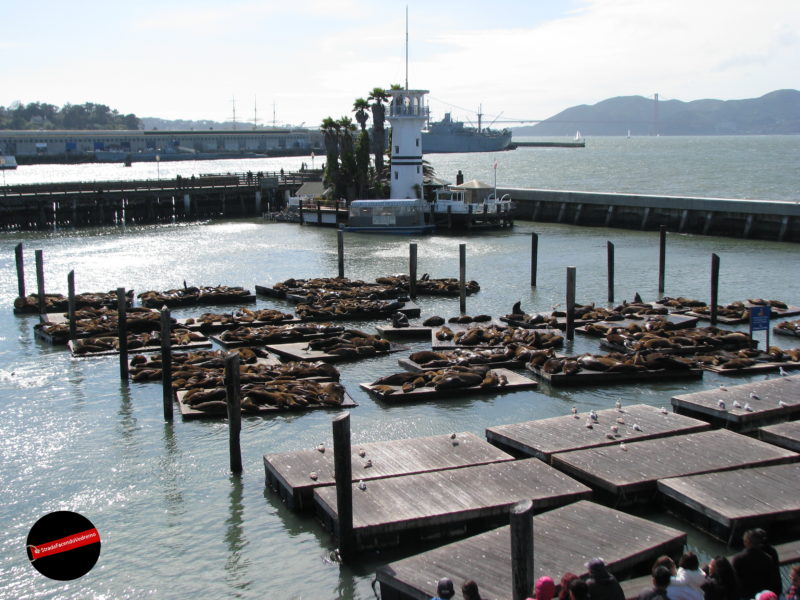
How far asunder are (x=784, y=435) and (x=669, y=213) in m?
36.2

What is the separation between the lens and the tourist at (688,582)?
316 inches

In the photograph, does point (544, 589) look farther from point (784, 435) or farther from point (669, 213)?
point (669, 213)

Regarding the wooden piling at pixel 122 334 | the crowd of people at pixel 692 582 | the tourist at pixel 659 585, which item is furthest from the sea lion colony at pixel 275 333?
the tourist at pixel 659 585

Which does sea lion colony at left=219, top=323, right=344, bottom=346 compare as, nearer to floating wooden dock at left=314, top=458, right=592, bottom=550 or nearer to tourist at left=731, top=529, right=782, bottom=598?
floating wooden dock at left=314, top=458, right=592, bottom=550

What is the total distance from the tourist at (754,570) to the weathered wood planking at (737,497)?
2.24 m

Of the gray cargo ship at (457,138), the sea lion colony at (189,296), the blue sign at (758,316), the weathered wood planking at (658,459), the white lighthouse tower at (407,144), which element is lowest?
the weathered wood planking at (658,459)

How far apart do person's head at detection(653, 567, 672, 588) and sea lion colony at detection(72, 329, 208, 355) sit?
1607 cm

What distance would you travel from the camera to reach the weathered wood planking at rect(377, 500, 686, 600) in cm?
931

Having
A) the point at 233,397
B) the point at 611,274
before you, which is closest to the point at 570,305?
the point at 611,274

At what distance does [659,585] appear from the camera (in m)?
7.77

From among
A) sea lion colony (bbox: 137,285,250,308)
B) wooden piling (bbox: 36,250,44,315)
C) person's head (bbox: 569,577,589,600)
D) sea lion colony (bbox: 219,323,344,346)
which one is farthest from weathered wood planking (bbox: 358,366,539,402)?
wooden piling (bbox: 36,250,44,315)

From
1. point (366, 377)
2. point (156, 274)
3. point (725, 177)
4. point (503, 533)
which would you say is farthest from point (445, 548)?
point (725, 177)

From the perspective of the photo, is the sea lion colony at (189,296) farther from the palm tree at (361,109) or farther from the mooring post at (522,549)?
the palm tree at (361,109)

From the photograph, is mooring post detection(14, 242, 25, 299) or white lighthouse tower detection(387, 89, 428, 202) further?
white lighthouse tower detection(387, 89, 428, 202)
